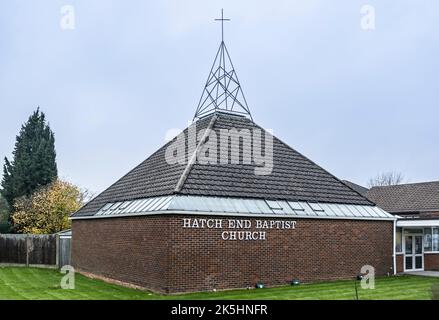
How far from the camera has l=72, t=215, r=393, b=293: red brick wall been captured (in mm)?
15141

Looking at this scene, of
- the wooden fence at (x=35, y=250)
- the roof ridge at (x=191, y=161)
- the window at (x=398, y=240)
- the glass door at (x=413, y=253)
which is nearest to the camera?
the roof ridge at (x=191, y=161)

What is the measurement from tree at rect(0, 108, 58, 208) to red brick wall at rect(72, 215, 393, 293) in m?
22.1

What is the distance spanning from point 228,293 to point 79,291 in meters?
4.80

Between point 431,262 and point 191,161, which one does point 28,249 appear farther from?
point 431,262

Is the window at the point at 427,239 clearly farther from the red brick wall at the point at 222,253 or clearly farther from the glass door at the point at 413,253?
the red brick wall at the point at 222,253

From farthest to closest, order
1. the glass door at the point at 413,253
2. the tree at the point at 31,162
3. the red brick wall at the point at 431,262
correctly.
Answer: the tree at the point at 31,162, the red brick wall at the point at 431,262, the glass door at the point at 413,253

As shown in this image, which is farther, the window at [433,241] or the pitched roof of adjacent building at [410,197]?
the pitched roof of adjacent building at [410,197]

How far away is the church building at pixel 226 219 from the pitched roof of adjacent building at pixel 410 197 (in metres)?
12.6

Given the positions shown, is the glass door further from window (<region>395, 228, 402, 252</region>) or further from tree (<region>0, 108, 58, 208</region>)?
tree (<region>0, 108, 58, 208</region>)

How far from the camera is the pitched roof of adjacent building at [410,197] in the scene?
32156 millimetres

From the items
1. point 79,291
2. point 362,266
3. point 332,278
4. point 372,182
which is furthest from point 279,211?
point 372,182

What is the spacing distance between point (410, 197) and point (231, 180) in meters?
20.5

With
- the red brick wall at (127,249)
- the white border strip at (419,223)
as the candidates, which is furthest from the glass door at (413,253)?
the red brick wall at (127,249)
